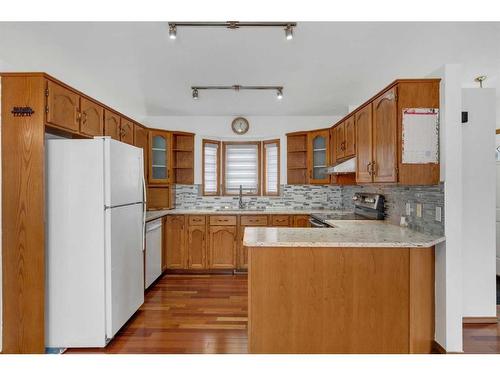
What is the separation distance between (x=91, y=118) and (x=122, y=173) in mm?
669

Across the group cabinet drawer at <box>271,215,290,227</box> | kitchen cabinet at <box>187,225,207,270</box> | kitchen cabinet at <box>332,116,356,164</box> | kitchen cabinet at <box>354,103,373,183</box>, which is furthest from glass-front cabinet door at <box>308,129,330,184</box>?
kitchen cabinet at <box>187,225,207,270</box>

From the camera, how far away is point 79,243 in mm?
2273

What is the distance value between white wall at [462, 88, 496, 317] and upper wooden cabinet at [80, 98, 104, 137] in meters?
3.37

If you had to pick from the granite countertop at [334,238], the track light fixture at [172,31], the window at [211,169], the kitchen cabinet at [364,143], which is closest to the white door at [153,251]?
the window at [211,169]

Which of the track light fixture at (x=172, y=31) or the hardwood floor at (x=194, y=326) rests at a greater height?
the track light fixture at (x=172, y=31)

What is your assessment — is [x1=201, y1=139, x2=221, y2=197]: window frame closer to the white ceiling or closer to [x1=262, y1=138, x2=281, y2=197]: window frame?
[x1=262, y1=138, x2=281, y2=197]: window frame

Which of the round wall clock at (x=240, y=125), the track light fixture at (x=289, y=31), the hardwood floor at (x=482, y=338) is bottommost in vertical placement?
the hardwood floor at (x=482, y=338)

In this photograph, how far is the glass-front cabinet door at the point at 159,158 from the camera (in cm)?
450

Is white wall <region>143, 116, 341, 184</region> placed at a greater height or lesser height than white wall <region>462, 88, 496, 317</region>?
greater

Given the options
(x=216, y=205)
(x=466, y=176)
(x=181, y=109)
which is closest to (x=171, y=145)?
(x=181, y=109)

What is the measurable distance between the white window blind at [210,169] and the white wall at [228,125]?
0.14 meters

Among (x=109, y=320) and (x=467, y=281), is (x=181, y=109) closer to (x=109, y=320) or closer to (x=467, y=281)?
(x=109, y=320)

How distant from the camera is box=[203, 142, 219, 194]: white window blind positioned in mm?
5035

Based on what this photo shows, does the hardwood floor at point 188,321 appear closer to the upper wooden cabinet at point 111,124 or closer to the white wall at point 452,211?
the white wall at point 452,211
